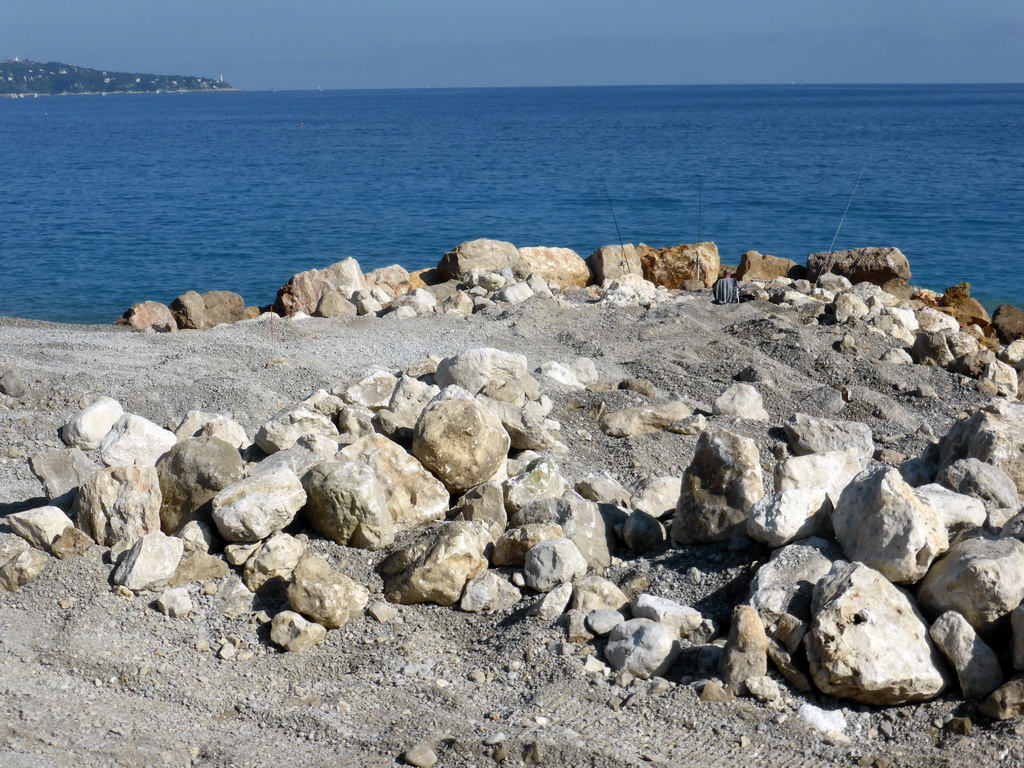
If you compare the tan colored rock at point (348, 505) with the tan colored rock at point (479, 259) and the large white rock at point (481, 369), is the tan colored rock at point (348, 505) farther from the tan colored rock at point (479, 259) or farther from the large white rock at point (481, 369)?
the tan colored rock at point (479, 259)

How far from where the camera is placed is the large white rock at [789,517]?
3.88 m

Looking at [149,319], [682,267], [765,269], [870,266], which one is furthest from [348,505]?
[765,269]

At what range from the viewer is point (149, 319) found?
1181 centimetres

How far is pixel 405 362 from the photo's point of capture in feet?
26.2

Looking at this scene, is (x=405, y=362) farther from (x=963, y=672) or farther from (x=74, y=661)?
(x=963, y=672)

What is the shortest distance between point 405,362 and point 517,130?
206ft

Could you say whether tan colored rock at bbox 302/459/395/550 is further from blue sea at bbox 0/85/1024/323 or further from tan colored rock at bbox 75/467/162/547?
blue sea at bbox 0/85/1024/323

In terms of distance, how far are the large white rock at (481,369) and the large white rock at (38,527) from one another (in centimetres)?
293

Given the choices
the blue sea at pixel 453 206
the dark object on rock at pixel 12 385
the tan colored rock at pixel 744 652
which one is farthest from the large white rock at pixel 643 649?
the blue sea at pixel 453 206

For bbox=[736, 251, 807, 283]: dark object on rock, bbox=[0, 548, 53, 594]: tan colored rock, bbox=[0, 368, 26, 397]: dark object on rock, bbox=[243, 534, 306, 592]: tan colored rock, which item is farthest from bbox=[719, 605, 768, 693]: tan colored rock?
bbox=[736, 251, 807, 283]: dark object on rock

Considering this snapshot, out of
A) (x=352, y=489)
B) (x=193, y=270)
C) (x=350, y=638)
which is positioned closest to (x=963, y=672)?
(x=350, y=638)

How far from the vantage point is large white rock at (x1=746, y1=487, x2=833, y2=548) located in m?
3.88

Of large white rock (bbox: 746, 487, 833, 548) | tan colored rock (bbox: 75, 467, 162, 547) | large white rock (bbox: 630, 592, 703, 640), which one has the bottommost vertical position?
large white rock (bbox: 630, 592, 703, 640)

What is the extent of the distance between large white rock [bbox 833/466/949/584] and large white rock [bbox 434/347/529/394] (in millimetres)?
3237
